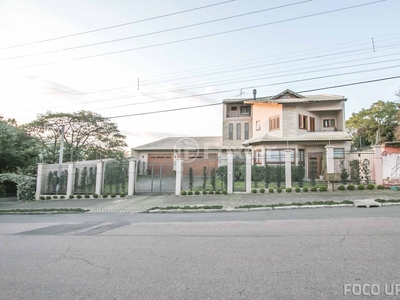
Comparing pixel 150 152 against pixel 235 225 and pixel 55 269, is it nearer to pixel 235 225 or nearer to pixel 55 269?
pixel 235 225

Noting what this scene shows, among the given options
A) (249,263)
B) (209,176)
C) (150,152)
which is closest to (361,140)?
(150,152)

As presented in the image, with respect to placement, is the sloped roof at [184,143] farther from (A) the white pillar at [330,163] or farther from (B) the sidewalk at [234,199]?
(A) the white pillar at [330,163]

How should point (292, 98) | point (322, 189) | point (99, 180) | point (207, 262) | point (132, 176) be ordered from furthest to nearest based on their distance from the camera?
point (292, 98)
point (99, 180)
point (132, 176)
point (322, 189)
point (207, 262)

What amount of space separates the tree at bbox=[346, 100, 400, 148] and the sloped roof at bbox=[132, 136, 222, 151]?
23360 millimetres

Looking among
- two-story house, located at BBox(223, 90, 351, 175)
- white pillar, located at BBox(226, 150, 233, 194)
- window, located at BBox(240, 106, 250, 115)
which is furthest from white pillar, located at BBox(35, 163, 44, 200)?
window, located at BBox(240, 106, 250, 115)

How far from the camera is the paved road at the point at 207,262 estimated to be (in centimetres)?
333

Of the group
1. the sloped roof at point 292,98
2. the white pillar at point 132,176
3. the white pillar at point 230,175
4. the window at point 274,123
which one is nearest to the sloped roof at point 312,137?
the window at point 274,123

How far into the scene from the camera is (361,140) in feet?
143

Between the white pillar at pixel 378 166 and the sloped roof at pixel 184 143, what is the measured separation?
17.4 m

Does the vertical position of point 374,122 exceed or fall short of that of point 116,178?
it exceeds it

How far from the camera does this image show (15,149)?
22.3m

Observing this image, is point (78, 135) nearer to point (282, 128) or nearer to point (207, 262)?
point (282, 128)

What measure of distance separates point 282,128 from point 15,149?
23.2m

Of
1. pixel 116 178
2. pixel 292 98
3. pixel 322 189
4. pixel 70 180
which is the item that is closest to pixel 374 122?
pixel 292 98
